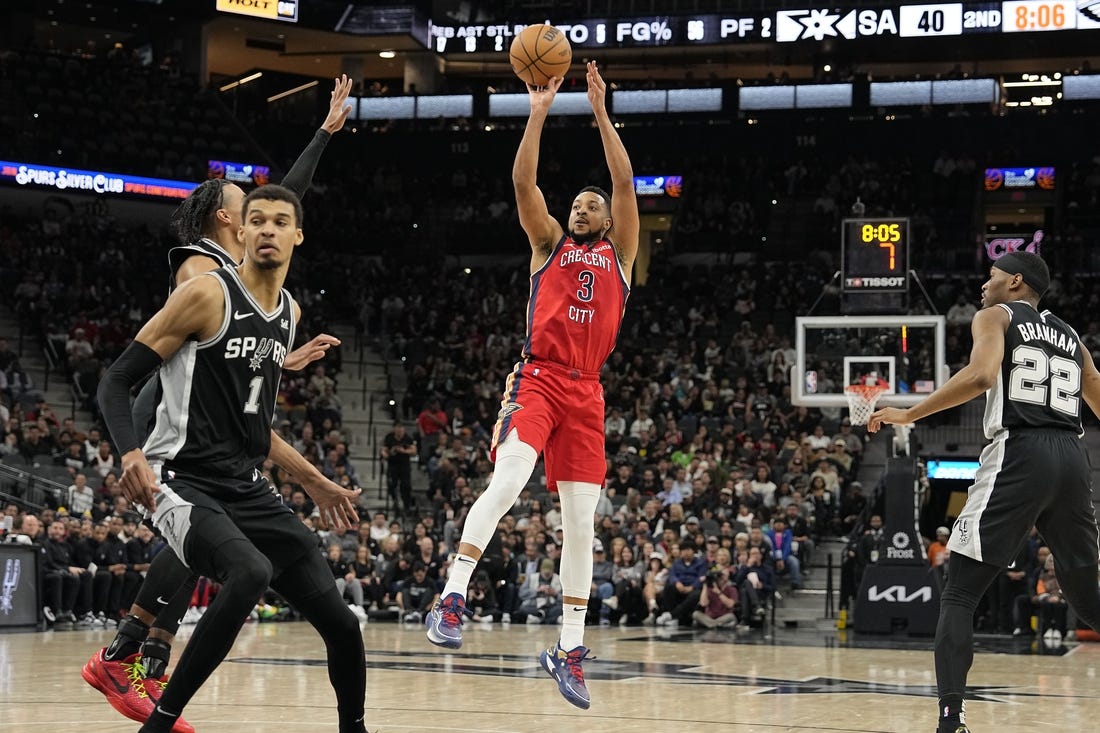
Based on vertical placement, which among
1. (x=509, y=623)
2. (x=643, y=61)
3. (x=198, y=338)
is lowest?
(x=509, y=623)

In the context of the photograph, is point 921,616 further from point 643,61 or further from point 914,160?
point 643,61

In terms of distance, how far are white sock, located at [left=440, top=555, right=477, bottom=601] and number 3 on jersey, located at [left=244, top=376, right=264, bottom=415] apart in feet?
5.24

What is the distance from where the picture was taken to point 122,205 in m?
30.1

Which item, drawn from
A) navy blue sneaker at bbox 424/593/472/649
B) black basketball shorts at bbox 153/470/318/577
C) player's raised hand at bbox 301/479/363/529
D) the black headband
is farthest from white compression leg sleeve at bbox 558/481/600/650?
the black headband

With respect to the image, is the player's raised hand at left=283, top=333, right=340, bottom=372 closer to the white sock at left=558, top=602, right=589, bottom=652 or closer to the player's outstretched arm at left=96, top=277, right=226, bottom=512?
the player's outstretched arm at left=96, top=277, right=226, bottom=512

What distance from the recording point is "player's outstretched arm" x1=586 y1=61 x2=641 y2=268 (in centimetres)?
696

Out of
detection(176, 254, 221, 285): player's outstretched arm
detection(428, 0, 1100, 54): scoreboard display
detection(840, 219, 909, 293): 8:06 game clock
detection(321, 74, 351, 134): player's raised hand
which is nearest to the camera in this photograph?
detection(176, 254, 221, 285): player's outstretched arm

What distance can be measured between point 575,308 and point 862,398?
10.7 meters

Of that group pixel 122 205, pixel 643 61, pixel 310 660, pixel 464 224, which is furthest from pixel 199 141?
pixel 310 660

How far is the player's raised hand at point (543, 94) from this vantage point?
689 centimetres

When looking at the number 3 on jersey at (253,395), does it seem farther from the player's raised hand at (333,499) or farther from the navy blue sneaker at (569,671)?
the navy blue sneaker at (569,671)

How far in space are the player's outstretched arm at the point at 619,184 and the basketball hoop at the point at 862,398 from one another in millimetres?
10055

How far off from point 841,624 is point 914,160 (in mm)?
17565

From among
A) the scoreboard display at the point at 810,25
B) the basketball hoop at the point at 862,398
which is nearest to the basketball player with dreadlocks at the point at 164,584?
the basketball hoop at the point at 862,398
